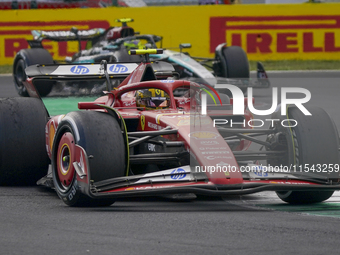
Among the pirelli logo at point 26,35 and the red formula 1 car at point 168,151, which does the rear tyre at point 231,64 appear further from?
the red formula 1 car at point 168,151

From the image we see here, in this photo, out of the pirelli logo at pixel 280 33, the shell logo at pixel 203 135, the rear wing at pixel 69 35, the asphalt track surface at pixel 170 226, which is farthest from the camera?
the pirelli logo at pixel 280 33

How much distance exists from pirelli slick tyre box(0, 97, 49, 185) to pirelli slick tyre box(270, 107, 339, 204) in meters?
2.54

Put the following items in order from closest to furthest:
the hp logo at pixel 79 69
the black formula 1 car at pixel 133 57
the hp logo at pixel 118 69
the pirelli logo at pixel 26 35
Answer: the hp logo at pixel 79 69, the hp logo at pixel 118 69, the black formula 1 car at pixel 133 57, the pirelli logo at pixel 26 35

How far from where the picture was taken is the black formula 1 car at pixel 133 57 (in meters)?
15.0

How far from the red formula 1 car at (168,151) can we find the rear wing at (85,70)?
6.20ft

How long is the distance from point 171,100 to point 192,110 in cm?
43

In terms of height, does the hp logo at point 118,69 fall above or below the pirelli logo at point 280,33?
below

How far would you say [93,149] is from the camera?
581 cm

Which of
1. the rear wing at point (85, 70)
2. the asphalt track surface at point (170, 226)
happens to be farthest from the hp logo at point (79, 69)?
the asphalt track surface at point (170, 226)

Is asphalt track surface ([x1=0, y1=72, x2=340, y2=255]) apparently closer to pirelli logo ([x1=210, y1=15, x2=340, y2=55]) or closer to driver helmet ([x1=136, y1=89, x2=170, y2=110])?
driver helmet ([x1=136, y1=89, x2=170, y2=110])

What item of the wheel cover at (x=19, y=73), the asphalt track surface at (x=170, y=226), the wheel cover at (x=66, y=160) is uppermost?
the wheel cover at (x=19, y=73)

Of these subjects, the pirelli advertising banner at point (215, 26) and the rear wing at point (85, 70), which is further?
the pirelli advertising banner at point (215, 26)

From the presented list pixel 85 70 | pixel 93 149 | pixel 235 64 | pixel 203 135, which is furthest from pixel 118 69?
pixel 235 64

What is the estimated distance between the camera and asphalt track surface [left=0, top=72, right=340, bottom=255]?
4.53m
